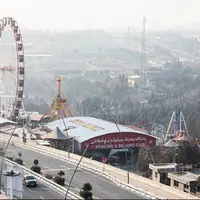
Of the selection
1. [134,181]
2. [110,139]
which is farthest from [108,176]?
[110,139]

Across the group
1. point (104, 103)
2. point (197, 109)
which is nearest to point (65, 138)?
point (197, 109)

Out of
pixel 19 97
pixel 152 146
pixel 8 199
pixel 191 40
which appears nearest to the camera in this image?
pixel 8 199

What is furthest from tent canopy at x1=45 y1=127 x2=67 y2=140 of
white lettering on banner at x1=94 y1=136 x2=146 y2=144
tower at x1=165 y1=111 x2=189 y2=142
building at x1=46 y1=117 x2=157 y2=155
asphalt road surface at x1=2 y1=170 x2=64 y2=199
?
asphalt road surface at x1=2 y1=170 x2=64 y2=199

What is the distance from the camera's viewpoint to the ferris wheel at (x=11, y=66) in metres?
34.6

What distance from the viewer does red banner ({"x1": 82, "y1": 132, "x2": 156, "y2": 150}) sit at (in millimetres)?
31000

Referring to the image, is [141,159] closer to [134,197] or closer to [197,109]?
[134,197]

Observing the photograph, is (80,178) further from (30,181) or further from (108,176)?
(30,181)

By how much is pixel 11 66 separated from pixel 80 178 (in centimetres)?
1594

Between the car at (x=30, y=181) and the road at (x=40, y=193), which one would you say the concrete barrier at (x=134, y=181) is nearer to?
the road at (x=40, y=193)

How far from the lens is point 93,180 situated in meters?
20.5

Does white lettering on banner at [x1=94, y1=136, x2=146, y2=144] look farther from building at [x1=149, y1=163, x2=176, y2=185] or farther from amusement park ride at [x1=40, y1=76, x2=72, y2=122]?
building at [x1=149, y1=163, x2=176, y2=185]

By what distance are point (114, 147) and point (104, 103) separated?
38.6m

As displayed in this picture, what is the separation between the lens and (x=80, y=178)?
20.8 m

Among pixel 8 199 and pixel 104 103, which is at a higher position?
pixel 8 199
